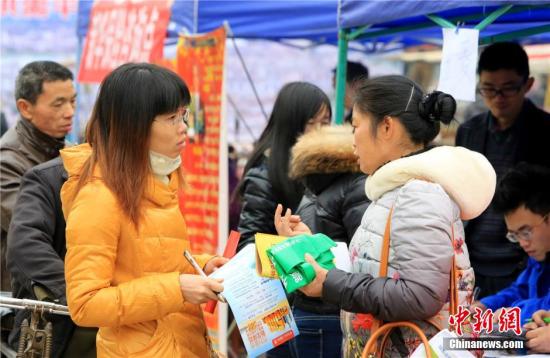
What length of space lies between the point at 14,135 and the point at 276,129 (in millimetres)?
1414

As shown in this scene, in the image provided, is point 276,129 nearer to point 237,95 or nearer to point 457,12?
point 457,12

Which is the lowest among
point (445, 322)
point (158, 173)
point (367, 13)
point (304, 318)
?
point (304, 318)

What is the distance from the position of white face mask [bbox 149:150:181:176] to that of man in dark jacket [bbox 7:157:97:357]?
0.80m

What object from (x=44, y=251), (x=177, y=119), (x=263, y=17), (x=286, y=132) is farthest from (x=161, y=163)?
(x=263, y=17)

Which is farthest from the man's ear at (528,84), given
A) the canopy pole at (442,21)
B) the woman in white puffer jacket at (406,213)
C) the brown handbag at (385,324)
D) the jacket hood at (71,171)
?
the jacket hood at (71,171)

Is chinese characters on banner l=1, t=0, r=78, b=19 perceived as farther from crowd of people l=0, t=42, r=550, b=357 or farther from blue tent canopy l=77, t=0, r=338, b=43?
crowd of people l=0, t=42, r=550, b=357

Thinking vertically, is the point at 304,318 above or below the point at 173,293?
below

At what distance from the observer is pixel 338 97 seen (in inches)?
189

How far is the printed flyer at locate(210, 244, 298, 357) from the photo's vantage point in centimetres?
249

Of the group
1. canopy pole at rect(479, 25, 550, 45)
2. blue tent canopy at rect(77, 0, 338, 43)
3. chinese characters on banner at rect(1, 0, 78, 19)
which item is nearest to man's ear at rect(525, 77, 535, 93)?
canopy pole at rect(479, 25, 550, 45)

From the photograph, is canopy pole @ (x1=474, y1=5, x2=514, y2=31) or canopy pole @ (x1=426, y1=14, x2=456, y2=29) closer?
canopy pole @ (x1=474, y1=5, x2=514, y2=31)

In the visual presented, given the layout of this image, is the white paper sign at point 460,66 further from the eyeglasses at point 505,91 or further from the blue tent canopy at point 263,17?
the blue tent canopy at point 263,17

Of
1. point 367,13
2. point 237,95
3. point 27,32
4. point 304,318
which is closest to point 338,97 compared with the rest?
point 367,13

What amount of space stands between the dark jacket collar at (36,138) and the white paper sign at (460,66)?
2060 mm
